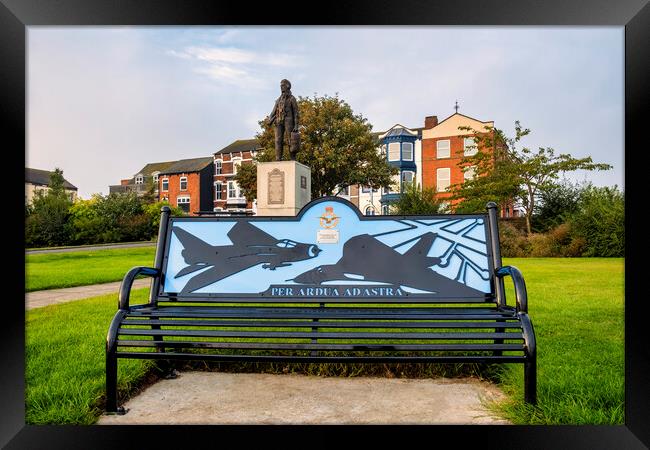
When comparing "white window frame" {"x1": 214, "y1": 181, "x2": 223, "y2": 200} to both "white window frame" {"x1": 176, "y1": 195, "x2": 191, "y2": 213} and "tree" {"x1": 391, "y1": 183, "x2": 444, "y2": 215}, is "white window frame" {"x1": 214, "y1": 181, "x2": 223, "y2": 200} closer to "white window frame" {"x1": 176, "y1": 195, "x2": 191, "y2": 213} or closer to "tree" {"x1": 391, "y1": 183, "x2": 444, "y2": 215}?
"white window frame" {"x1": 176, "y1": 195, "x2": 191, "y2": 213}

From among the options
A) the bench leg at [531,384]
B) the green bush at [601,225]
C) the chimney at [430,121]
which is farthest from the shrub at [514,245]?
the chimney at [430,121]

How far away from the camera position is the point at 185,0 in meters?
2.67

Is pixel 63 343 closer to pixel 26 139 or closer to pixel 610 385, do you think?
pixel 26 139

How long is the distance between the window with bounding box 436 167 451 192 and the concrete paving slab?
40598 millimetres

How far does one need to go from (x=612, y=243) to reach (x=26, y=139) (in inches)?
806

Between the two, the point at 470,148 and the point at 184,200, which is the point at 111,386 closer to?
the point at 470,148

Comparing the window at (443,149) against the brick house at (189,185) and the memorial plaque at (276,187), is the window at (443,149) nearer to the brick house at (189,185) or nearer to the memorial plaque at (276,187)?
the brick house at (189,185)

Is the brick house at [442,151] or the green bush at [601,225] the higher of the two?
the brick house at [442,151]

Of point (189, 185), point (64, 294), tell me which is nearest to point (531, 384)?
point (64, 294)

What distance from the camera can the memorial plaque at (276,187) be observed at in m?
9.70

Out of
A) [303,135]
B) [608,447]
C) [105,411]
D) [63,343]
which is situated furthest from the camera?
[303,135]
